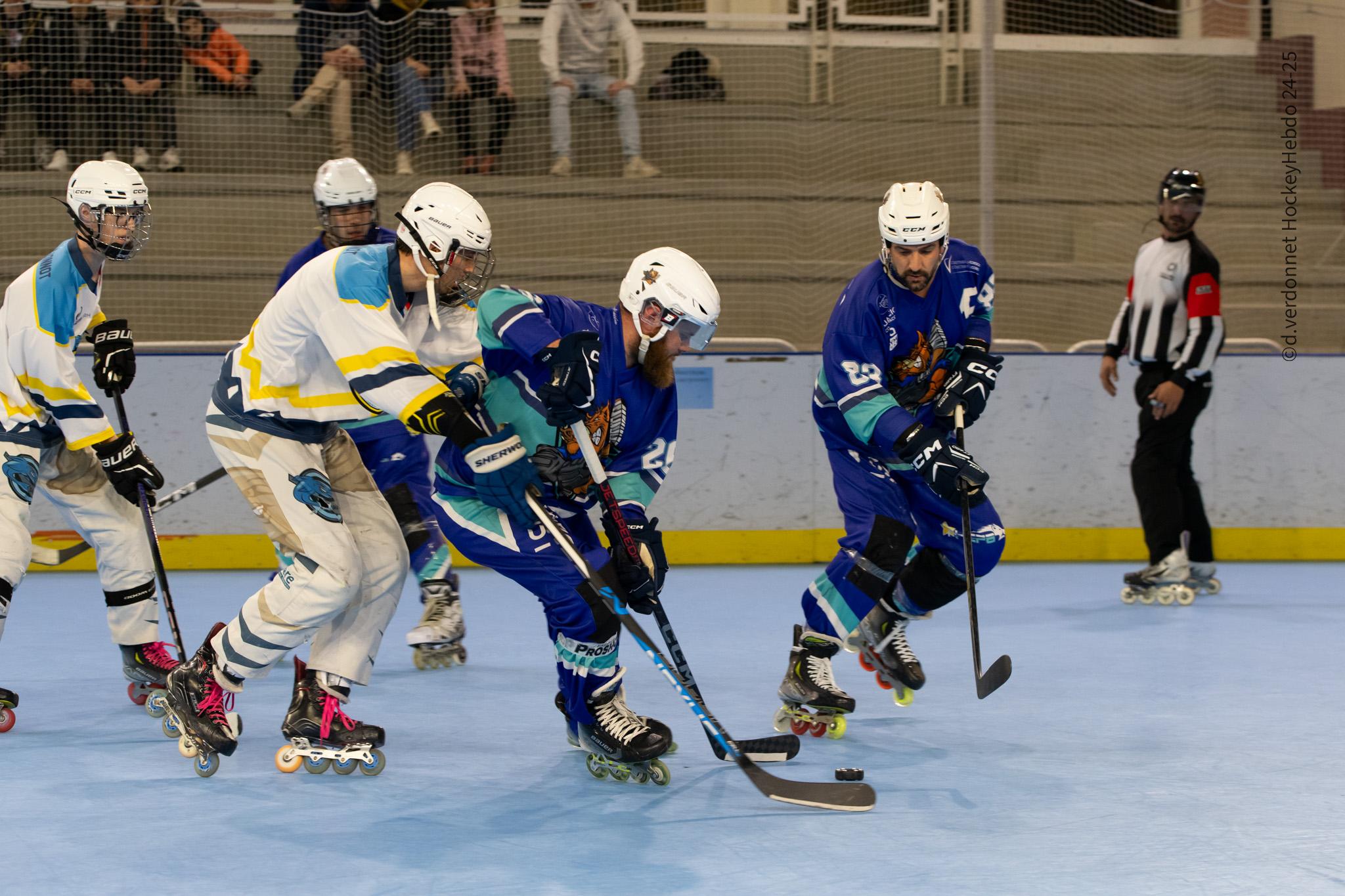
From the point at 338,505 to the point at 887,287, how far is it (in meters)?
1.57

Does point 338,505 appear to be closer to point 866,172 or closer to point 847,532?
point 847,532

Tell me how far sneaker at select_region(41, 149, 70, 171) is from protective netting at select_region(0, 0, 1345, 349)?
0.08 feet

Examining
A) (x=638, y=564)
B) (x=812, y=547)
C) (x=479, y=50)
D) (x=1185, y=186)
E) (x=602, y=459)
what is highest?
(x=479, y=50)

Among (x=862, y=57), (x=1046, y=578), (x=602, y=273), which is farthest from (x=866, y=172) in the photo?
(x=1046, y=578)

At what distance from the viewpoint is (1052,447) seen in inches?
279

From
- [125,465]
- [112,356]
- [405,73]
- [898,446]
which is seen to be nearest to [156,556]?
[125,465]

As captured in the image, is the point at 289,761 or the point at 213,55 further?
the point at 213,55

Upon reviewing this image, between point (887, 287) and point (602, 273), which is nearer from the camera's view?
point (887, 287)

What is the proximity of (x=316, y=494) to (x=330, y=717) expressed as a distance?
0.55 metres

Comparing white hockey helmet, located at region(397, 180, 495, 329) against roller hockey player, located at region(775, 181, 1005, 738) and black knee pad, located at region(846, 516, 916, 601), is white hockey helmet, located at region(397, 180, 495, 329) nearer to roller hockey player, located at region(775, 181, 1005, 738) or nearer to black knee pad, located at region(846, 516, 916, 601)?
roller hockey player, located at region(775, 181, 1005, 738)

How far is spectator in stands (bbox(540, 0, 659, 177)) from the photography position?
8.10 m

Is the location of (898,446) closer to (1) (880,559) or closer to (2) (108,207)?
(1) (880,559)

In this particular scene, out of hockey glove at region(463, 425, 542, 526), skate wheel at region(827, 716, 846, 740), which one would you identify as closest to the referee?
skate wheel at region(827, 716, 846, 740)

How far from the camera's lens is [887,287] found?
3.88 m
